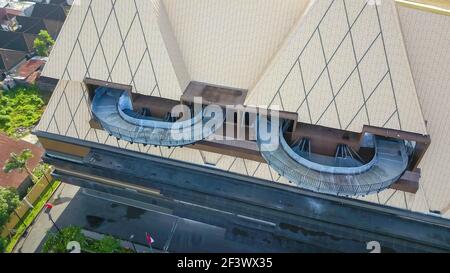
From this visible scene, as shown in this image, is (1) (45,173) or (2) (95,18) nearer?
(2) (95,18)

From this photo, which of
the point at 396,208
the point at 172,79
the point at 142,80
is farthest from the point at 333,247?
the point at 142,80

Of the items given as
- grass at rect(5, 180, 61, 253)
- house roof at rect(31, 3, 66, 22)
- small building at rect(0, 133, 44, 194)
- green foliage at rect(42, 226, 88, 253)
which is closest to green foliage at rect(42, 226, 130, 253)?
green foliage at rect(42, 226, 88, 253)

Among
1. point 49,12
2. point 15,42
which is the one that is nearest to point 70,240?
point 15,42

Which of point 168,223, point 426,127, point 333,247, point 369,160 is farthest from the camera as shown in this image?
point 168,223

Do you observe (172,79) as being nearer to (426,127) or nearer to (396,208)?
(426,127)

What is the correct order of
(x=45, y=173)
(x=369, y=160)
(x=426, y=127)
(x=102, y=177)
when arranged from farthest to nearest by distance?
(x=45, y=173) → (x=102, y=177) → (x=369, y=160) → (x=426, y=127)

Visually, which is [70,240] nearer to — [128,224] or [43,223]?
[128,224]
